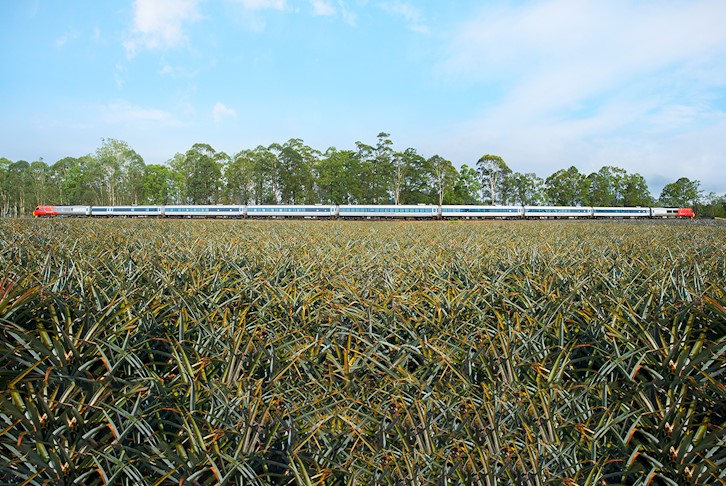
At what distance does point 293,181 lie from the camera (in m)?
70.8

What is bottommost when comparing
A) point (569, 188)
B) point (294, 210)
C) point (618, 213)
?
point (618, 213)

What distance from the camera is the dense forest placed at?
6894 centimetres

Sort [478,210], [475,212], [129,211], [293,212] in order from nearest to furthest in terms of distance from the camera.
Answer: [293,212] → [129,211] → [475,212] → [478,210]

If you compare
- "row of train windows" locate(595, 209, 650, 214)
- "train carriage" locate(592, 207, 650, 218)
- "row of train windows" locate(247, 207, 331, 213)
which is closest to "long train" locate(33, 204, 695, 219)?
"row of train windows" locate(247, 207, 331, 213)

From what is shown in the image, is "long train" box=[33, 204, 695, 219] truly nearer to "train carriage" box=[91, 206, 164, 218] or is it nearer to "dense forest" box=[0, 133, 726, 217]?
"train carriage" box=[91, 206, 164, 218]

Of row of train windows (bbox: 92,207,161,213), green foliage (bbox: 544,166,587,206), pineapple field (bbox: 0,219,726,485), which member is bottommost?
pineapple field (bbox: 0,219,726,485)

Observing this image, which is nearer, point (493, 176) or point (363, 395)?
point (363, 395)

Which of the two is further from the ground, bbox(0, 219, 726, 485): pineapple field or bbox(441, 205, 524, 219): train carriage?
bbox(441, 205, 524, 219): train carriage

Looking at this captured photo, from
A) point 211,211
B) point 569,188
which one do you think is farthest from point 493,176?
point 211,211

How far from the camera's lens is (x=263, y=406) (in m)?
1.32

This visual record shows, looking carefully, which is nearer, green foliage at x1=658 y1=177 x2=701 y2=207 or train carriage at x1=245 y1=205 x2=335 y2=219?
train carriage at x1=245 y1=205 x2=335 y2=219

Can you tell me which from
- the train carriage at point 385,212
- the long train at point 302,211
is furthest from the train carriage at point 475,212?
the train carriage at point 385,212

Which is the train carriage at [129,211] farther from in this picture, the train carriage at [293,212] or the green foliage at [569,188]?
the green foliage at [569,188]

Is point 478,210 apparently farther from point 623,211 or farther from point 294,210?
point 623,211
